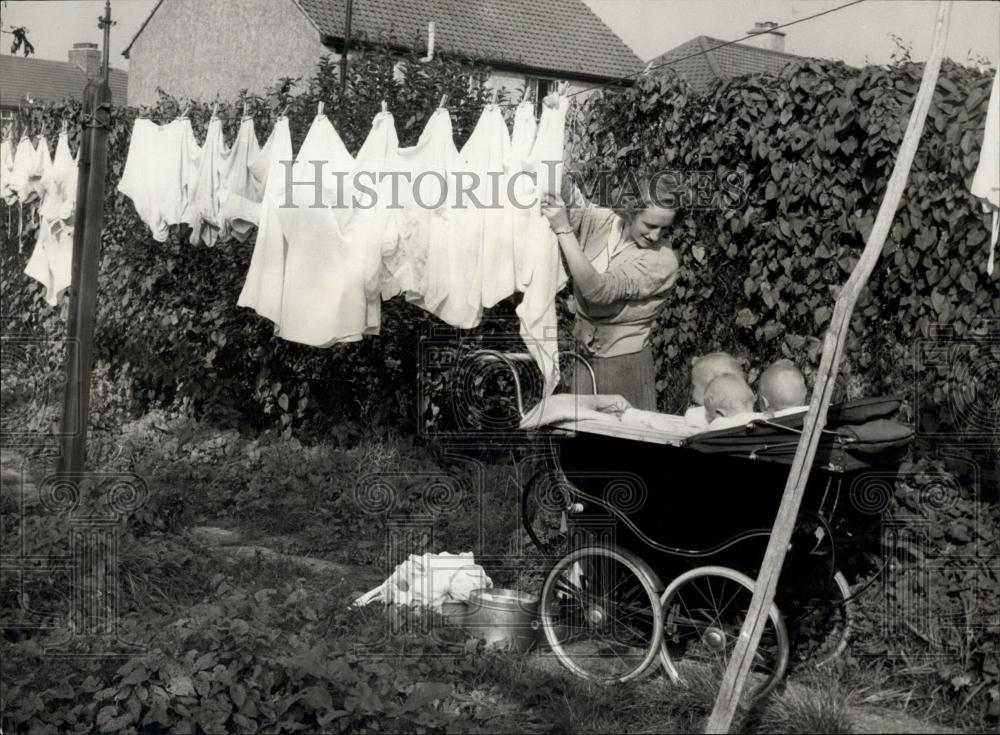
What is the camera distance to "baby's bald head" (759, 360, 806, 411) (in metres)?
3.68

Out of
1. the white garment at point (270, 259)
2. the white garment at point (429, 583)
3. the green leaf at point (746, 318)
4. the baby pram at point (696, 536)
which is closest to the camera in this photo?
the baby pram at point (696, 536)

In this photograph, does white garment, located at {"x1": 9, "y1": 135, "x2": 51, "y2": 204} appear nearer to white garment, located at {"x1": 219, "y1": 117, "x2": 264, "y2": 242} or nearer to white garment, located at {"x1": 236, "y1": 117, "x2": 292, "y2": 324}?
white garment, located at {"x1": 219, "y1": 117, "x2": 264, "y2": 242}

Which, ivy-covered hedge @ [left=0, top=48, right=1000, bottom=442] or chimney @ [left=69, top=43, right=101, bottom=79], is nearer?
ivy-covered hedge @ [left=0, top=48, right=1000, bottom=442]

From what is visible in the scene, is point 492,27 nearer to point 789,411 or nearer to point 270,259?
point 270,259

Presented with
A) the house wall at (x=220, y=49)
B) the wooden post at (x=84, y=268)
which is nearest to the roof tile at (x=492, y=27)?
the house wall at (x=220, y=49)

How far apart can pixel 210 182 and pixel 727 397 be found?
3764 millimetres

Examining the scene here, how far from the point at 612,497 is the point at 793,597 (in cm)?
83

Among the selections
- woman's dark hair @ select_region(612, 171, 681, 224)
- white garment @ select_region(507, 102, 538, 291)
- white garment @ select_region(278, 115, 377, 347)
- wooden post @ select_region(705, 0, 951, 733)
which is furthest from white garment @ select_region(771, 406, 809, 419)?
white garment @ select_region(278, 115, 377, 347)

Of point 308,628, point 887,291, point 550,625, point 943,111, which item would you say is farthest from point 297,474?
point 943,111

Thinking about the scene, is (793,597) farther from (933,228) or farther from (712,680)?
(933,228)

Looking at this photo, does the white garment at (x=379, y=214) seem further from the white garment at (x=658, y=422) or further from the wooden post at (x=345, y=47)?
the white garment at (x=658, y=422)

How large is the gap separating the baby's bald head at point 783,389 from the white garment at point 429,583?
1.63 meters

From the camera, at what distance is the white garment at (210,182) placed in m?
6.33

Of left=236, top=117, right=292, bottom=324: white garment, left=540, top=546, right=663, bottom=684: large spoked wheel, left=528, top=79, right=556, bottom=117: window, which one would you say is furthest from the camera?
left=528, top=79, right=556, bottom=117: window
